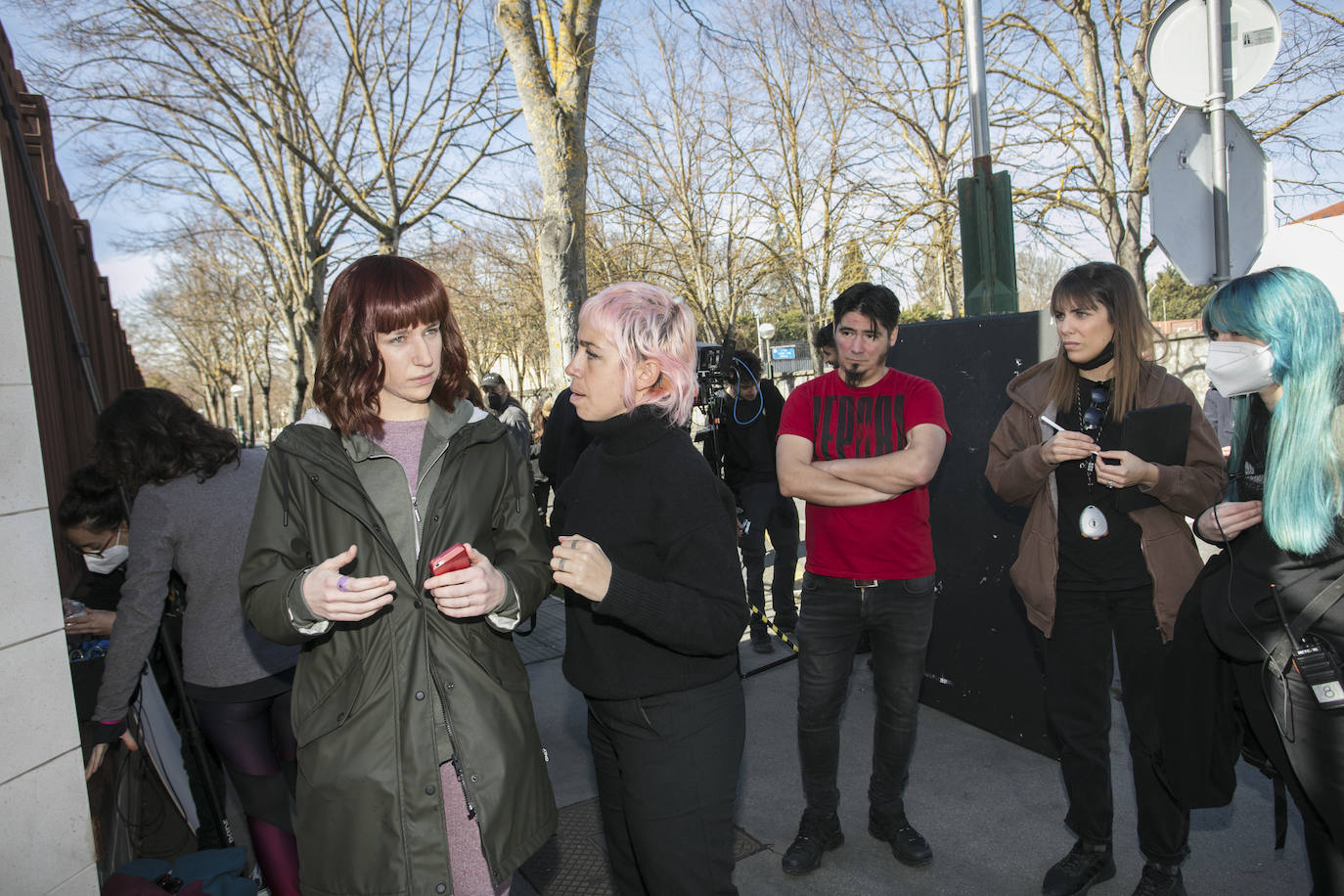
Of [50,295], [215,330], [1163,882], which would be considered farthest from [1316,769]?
[215,330]

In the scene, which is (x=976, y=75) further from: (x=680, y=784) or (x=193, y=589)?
(x=193, y=589)

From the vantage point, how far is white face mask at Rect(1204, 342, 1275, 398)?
7.32 feet

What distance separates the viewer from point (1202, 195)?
3.76 m

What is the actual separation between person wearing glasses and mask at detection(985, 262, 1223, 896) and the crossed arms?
0.91 feet

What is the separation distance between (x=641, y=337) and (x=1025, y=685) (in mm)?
2902

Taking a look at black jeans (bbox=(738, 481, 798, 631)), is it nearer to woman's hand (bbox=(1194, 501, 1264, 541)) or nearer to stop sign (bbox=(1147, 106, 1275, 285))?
stop sign (bbox=(1147, 106, 1275, 285))

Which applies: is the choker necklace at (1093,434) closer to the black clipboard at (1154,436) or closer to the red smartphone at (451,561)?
the black clipboard at (1154,436)

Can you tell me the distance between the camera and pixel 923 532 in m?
3.28

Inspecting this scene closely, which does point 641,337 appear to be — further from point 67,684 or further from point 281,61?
point 281,61

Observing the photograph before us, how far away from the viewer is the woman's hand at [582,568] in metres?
1.81

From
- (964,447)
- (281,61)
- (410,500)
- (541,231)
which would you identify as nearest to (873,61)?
(281,61)

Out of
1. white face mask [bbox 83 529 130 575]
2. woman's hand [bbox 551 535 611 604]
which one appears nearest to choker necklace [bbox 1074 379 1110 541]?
woman's hand [bbox 551 535 611 604]

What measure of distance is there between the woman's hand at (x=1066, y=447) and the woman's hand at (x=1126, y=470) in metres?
0.05

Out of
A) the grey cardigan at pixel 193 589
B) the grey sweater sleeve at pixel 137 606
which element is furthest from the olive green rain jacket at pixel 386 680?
the grey sweater sleeve at pixel 137 606
